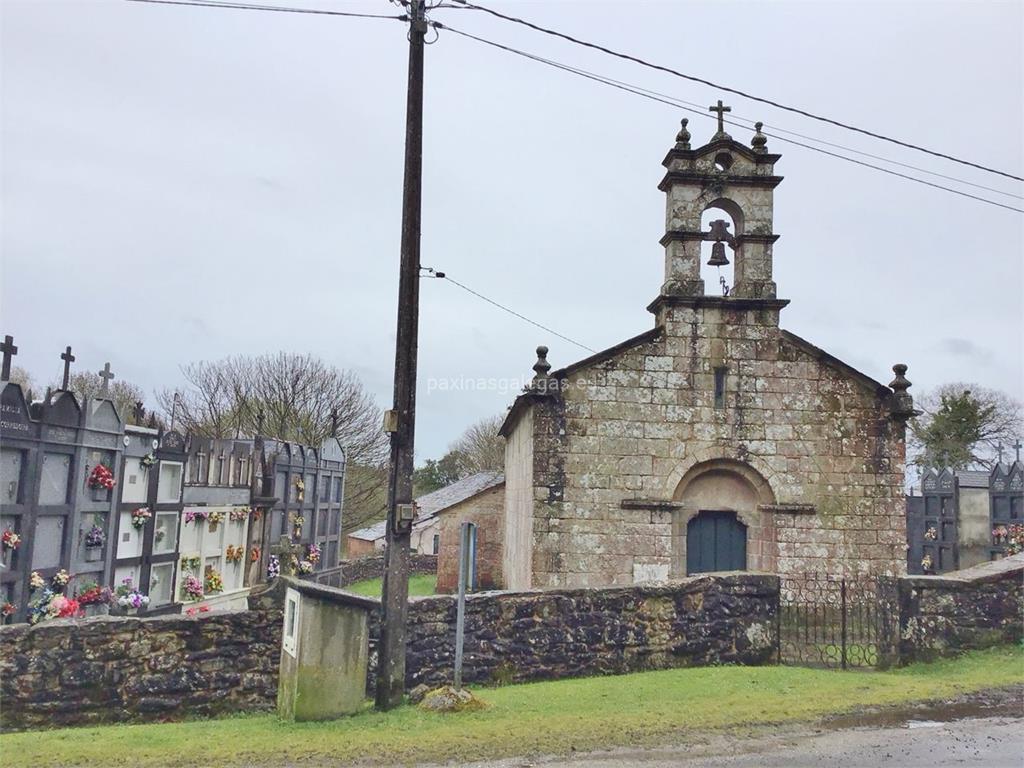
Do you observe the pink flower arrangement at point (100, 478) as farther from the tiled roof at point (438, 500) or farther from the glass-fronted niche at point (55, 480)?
the tiled roof at point (438, 500)

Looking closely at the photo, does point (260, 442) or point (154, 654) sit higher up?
point (260, 442)

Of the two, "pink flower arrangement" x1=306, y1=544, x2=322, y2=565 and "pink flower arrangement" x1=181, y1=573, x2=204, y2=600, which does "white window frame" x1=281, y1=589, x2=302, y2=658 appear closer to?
"pink flower arrangement" x1=181, y1=573, x2=204, y2=600

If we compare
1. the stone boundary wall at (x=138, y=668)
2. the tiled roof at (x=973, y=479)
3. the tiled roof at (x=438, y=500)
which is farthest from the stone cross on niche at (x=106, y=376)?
the tiled roof at (x=973, y=479)

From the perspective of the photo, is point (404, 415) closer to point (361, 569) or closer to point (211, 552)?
point (211, 552)

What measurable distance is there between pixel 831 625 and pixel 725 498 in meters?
2.77

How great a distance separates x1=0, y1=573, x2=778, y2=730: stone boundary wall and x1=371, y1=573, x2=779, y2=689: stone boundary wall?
0.5 inches

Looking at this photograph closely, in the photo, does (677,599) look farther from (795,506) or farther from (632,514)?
(795,506)

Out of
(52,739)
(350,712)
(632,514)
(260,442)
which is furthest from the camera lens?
(260,442)

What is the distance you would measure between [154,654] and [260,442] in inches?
397

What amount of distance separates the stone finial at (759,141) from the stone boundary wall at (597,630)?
Result: 8.58m

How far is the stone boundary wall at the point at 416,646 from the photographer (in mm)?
7676

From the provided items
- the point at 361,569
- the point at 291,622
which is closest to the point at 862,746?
the point at 291,622

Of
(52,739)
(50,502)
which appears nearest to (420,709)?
(52,739)

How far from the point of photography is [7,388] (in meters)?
9.74
